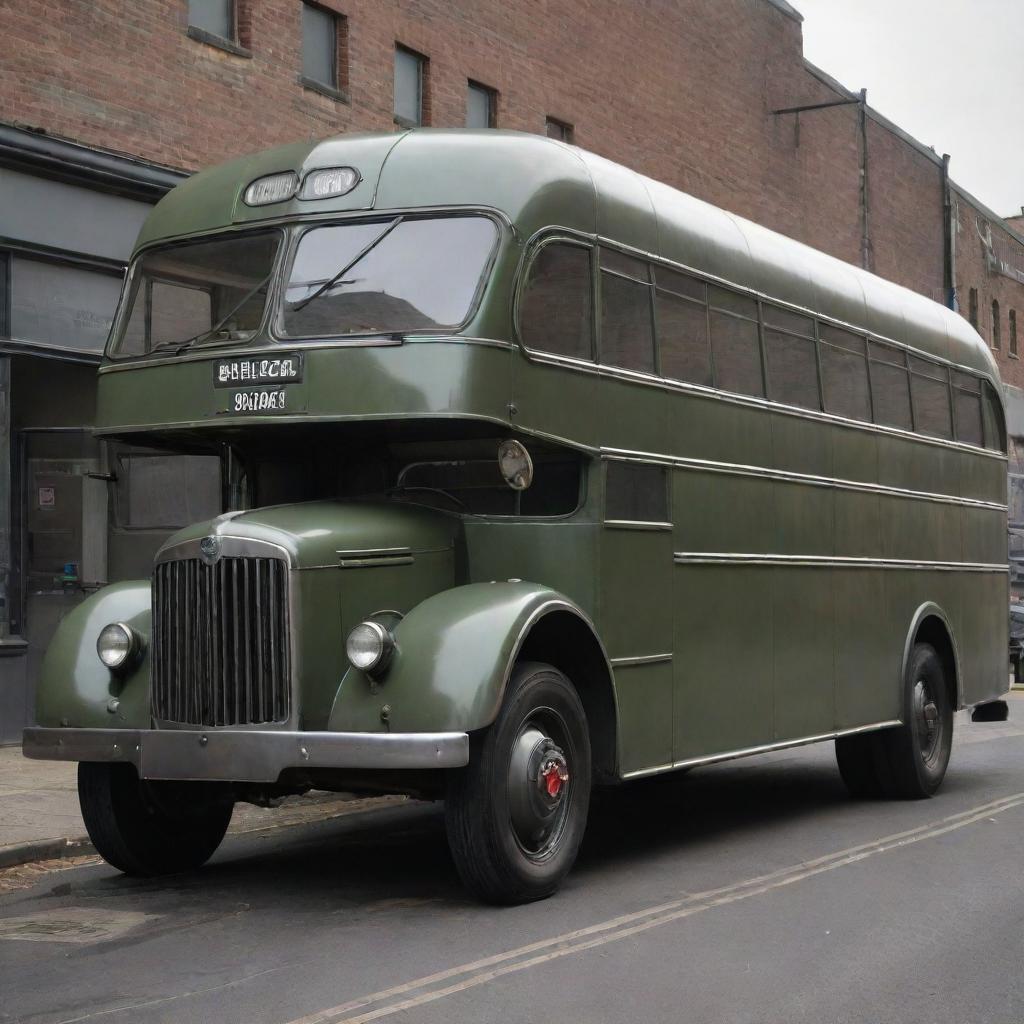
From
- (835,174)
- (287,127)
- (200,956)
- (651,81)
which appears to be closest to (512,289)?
(200,956)

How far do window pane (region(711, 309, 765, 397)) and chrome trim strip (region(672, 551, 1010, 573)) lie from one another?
973 mm

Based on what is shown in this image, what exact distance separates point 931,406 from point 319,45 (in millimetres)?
9030

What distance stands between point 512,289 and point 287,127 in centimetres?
1091

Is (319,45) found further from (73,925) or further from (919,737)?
(73,925)

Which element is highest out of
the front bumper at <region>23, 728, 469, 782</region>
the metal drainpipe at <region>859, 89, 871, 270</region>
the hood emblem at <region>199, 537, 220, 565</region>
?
the metal drainpipe at <region>859, 89, 871, 270</region>

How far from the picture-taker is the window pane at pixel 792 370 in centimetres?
1063

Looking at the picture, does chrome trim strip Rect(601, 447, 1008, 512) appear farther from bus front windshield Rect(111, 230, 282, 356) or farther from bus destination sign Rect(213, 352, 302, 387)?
bus front windshield Rect(111, 230, 282, 356)

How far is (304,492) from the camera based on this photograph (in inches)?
345

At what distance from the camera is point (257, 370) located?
809cm

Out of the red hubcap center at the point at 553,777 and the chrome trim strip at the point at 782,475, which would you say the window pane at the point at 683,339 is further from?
the red hubcap center at the point at 553,777

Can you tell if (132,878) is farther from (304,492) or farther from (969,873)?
(969,873)

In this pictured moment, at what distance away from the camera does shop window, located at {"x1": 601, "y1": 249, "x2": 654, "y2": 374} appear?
8773mm

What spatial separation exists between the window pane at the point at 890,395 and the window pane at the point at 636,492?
138 inches

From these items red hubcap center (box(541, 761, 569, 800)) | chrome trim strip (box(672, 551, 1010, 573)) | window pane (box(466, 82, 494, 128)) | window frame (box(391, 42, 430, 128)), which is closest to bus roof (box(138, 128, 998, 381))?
chrome trim strip (box(672, 551, 1010, 573))
